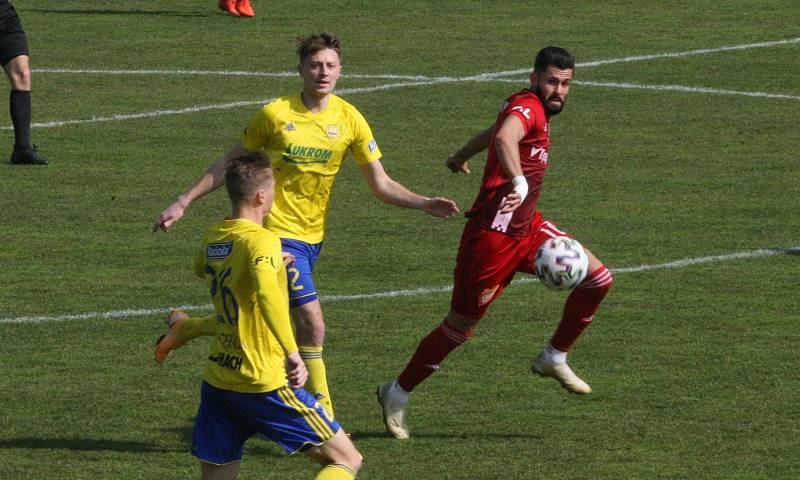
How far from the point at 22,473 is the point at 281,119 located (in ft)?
8.03

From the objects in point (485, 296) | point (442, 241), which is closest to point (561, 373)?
point (485, 296)

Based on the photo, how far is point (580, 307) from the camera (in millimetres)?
10102

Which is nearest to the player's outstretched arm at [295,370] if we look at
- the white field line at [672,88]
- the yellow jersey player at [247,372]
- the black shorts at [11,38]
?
the yellow jersey player at [247,372]

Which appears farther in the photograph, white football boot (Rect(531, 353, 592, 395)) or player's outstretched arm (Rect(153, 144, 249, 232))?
white football boot (Rect(531, 353, 592, 395))

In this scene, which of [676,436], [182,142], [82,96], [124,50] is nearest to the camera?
[676,436]

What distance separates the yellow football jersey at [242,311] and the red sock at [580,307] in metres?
2.92

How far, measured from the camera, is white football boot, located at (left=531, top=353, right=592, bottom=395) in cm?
1009

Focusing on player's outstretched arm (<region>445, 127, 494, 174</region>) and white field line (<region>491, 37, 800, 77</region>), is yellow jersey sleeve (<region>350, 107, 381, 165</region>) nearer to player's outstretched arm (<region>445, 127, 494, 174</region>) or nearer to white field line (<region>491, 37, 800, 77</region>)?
player's outstretched arm (<region>445, 127, 494, 174</region>)

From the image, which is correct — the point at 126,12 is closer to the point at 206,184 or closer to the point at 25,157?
the point at 25,157

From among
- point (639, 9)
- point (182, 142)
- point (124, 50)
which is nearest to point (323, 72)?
point (182, 142)

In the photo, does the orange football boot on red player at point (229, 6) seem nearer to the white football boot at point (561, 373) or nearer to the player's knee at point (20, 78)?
the player's knee at point (20, 78)

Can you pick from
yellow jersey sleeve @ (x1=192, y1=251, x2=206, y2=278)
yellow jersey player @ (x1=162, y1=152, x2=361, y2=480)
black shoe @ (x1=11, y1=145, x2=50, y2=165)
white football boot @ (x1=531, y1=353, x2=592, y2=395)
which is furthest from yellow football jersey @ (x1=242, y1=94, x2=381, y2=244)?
black shoe @ (x1=11, y1=145, x2=50, y2=165)

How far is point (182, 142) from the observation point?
18.7 meters

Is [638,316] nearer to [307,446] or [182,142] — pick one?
[307,446]
